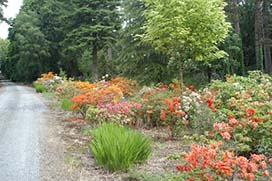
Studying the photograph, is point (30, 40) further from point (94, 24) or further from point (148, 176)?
point (148, 176)

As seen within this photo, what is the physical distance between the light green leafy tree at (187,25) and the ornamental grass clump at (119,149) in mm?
3535

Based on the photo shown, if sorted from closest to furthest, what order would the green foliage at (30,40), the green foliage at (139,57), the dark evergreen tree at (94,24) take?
the green foliage at (139,57), the dark evergreen tree at (94,24), the green foliage at (30,40)

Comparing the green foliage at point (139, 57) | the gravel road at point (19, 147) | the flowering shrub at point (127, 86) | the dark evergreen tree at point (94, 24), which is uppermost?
the dark evergreen tree at point (94, 24)

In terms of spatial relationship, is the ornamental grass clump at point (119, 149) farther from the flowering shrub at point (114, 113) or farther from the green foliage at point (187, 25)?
the green foliage at point (187, 25)

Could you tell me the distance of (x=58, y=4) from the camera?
1176 inches

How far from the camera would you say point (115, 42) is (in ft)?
79.5

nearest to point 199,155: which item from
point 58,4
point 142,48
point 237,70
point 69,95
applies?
point 69,95

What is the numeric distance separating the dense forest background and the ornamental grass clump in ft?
18.2

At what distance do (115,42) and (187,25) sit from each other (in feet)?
54.5

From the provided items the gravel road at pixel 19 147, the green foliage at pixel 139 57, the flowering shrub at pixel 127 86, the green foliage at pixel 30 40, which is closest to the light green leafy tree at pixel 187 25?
the gravel road at pixel 19 147

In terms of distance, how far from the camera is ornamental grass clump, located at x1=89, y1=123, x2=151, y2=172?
15.4 feet

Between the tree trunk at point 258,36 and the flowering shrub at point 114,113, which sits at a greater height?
the tree trunk at point 258,36

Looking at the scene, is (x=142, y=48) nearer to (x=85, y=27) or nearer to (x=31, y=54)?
(x=85, y=27)

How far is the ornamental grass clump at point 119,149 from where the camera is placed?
4703mm
